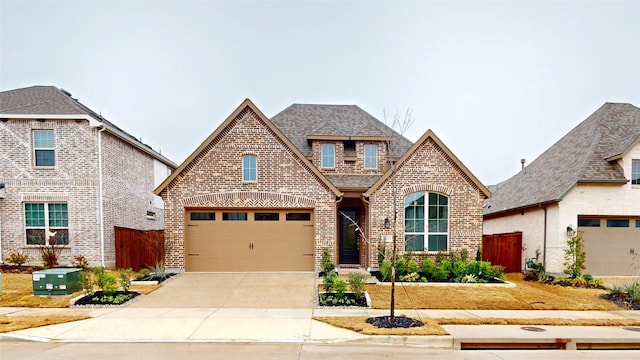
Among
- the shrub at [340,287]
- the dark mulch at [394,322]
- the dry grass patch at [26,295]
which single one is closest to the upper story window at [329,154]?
the shrub at [340,287]

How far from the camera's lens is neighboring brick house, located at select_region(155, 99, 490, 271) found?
1332 centimetres

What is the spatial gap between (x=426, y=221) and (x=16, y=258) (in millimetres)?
16766

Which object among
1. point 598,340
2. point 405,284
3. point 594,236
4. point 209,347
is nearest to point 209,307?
point 209,347

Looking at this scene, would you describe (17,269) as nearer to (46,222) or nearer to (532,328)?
(46,222)

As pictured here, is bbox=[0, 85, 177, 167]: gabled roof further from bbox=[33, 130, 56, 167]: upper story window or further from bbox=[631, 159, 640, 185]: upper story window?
bbox=[631, 159, 640, 185]: upper story window

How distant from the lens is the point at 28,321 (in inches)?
298

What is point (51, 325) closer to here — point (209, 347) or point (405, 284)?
point (209, 347)

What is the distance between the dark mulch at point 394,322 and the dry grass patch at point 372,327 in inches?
5.7

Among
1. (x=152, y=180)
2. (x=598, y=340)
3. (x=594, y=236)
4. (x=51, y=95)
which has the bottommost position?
(x=598, y=340)

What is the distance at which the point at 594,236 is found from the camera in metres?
14.0

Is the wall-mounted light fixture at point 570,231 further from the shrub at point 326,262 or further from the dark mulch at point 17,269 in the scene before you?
the dark mulch at point 17,269

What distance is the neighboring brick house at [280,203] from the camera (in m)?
13.3

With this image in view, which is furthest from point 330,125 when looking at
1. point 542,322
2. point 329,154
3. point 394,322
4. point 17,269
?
point 17,269

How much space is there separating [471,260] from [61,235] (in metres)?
17.0
